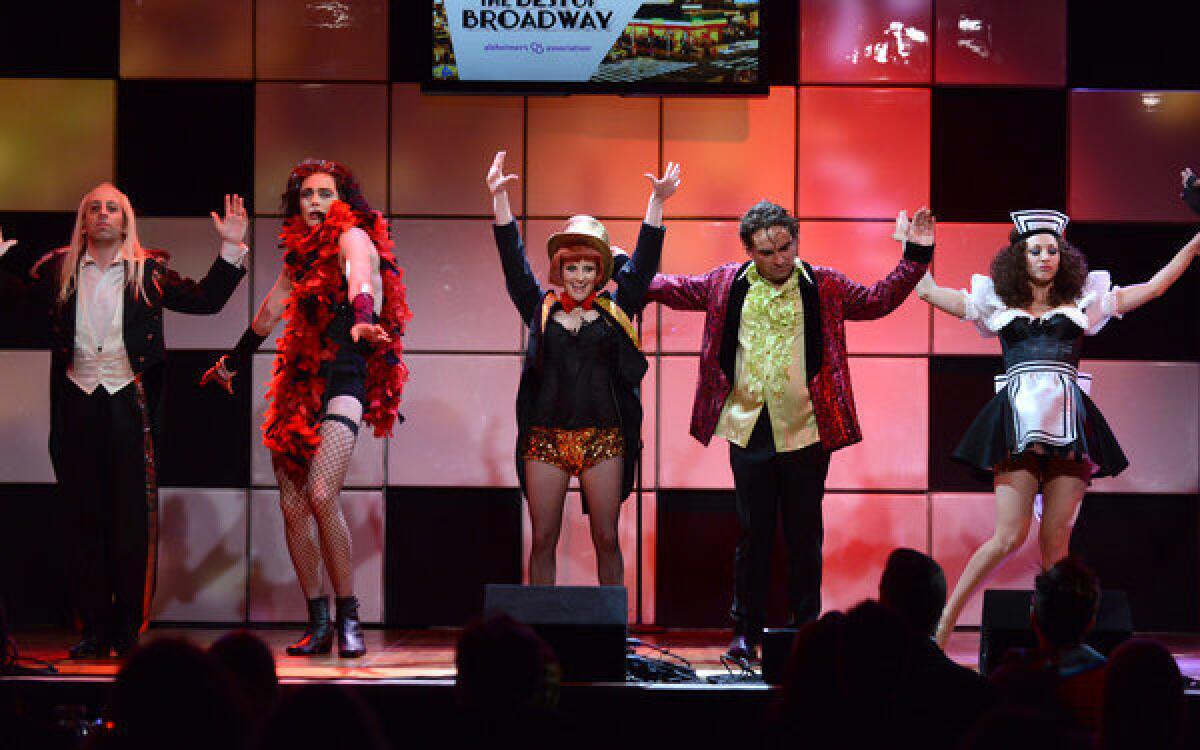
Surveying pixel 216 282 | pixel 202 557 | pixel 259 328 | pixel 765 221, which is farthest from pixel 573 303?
pixel 202 557

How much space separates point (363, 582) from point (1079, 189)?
3550 mm

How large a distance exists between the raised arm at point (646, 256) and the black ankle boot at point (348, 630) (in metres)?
1.43

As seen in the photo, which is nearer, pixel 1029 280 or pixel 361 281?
pixel 361 281

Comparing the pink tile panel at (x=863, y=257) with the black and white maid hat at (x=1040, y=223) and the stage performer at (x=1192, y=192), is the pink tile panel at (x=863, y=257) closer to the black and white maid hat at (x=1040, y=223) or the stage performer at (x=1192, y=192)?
the black and white maid hat at (x=1040, y=223)

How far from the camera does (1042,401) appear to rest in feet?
14.7

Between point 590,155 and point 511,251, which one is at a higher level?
point 590,155

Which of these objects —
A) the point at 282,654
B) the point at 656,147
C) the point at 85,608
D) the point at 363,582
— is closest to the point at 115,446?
the point at 85,608

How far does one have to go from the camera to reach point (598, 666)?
3439 millimetres

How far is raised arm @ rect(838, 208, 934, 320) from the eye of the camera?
178 inches

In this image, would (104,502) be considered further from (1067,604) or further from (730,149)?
(1067,604)

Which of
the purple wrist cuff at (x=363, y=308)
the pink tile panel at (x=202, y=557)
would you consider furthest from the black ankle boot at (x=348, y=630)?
the pink tile panel at (x=202, y=557)

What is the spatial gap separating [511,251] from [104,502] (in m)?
1.69

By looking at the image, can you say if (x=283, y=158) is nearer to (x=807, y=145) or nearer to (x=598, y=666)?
(x=807, y=145)

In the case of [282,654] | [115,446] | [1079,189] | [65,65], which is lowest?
[282,654]
